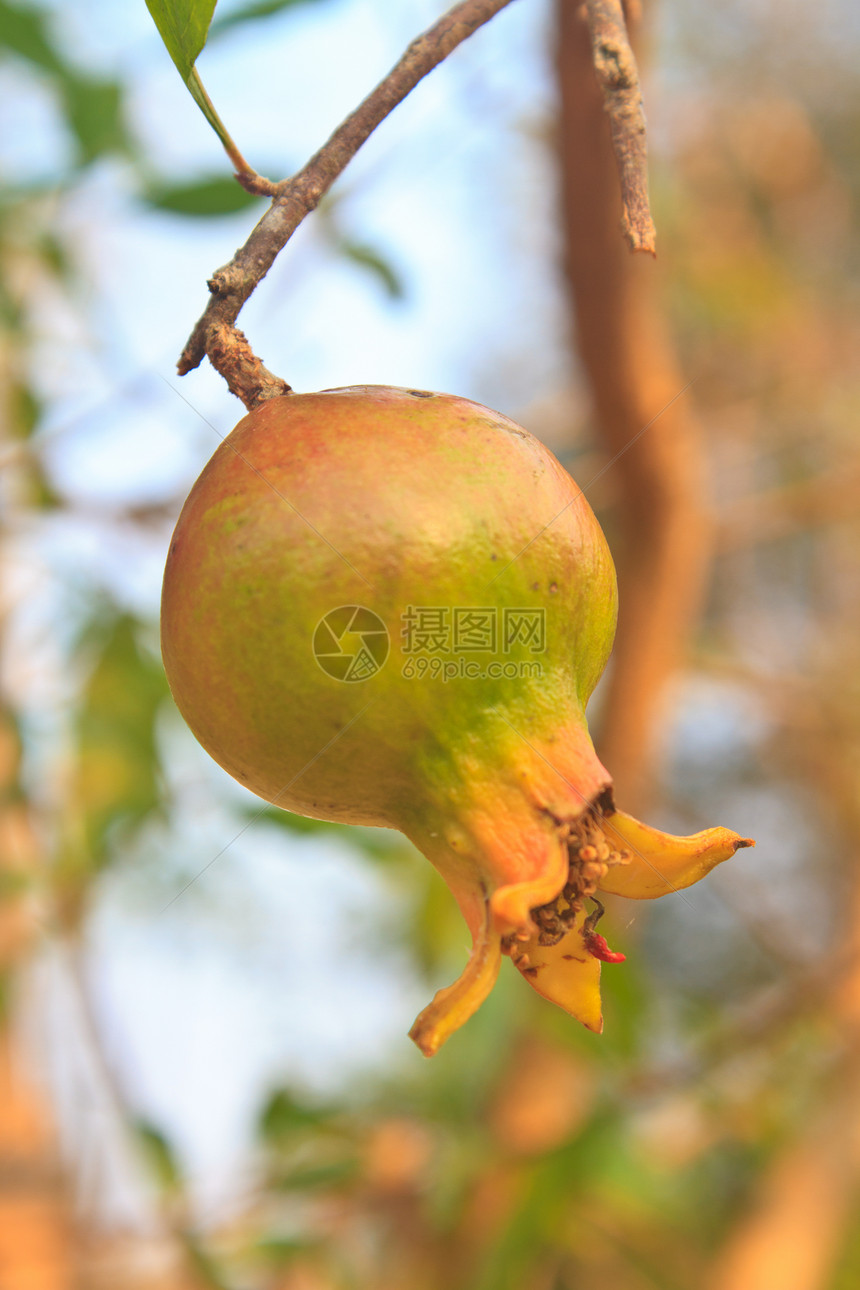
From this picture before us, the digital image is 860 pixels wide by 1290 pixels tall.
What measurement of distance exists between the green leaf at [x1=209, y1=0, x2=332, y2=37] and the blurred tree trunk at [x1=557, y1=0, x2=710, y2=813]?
0.82 feet

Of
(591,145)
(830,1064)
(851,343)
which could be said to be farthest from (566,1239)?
(851,343)

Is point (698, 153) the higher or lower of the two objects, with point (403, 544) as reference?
lower

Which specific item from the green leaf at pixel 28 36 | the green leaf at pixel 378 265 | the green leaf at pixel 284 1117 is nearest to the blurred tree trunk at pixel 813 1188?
the green leaf at pixel 284 1117

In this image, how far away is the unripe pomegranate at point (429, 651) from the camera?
16.3 inches

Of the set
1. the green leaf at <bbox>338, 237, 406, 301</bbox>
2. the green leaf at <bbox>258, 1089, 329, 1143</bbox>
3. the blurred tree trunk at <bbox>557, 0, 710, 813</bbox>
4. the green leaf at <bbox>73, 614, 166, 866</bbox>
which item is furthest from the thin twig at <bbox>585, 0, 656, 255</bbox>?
the green leaf at <bbox>258, 1089, 329, 1143</bbox>

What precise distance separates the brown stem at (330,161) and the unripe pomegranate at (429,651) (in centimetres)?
6

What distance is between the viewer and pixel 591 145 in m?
1.03

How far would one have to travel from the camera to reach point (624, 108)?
1.34 feet

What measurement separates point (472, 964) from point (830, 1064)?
176 centimetres

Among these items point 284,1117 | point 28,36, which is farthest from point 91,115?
point 284,1117

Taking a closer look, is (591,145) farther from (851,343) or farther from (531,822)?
(851,343)

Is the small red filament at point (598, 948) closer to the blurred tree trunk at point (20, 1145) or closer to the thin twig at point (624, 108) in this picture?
the thin twig at point (624, 108)

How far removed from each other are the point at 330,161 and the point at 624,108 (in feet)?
0.39

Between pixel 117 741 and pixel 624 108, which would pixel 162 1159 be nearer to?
pixel 117 741
